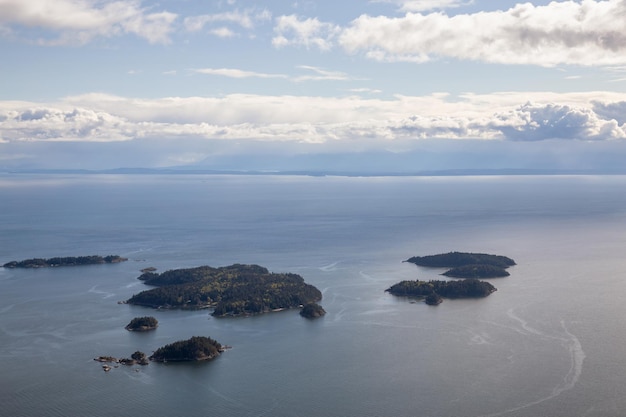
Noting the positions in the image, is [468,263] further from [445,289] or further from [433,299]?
[433,299]

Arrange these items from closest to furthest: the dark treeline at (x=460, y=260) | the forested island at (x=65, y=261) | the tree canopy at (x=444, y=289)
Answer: the tree canopy at (x=444, y=289), the dark treeline at (x=460, y=260), the forested island at (x=65, y=261)

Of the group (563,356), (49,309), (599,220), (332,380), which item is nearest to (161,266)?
(49,309)

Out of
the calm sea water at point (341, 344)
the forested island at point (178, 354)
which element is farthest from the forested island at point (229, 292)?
the forested island at point (178, 354)

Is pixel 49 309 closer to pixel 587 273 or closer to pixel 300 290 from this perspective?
pixel 300 290

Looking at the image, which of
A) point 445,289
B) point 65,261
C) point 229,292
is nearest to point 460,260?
point 445,289

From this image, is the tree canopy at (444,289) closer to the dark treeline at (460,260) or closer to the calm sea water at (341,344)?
the calm sea water at (341,344)

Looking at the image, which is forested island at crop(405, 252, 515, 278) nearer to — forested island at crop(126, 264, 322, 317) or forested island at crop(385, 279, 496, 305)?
forested island at crop(385, 279, 496, 305)

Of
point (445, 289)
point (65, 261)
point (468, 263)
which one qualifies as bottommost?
point (445, 289)
